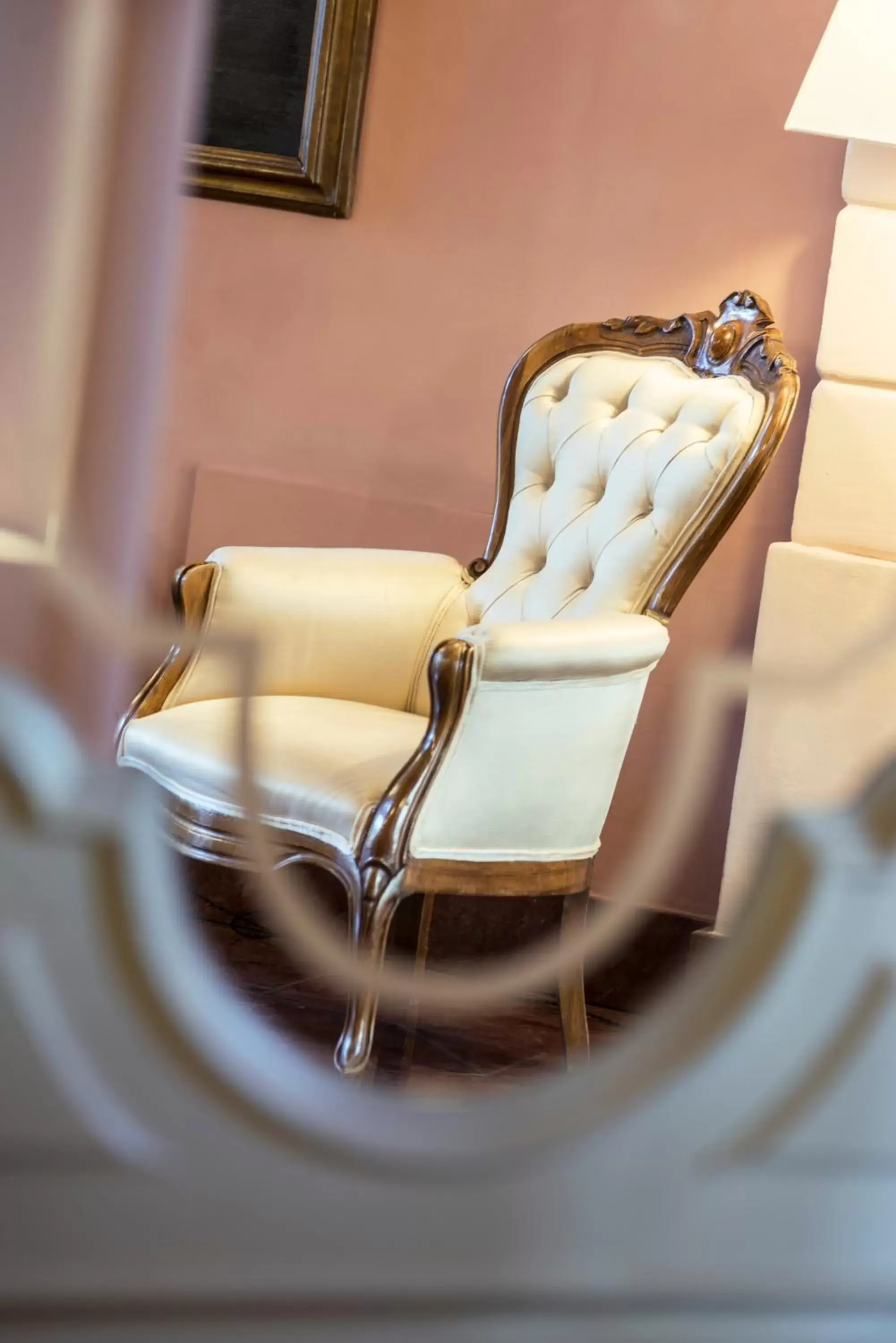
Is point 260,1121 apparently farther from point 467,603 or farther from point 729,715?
point 729,715

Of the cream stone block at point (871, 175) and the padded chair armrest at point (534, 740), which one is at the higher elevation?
the cream stone block at point (871, 175)

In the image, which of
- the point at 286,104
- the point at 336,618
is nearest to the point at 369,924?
the point at 336,618

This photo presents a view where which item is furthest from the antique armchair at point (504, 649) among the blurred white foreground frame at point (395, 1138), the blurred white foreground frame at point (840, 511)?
the blurred white foreground frame at point (395, 1138)

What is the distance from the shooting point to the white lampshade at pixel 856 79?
4.85ft

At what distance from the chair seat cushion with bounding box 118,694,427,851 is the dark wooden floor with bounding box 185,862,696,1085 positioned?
0.98 feet

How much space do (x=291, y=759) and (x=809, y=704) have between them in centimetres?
57

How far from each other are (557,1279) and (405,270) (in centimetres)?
175

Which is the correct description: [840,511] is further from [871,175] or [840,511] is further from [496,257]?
[496,257]

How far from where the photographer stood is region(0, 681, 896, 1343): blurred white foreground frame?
40 cm

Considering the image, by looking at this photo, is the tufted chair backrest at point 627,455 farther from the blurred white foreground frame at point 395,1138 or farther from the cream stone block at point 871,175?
the blurred white foreground frame at point 395,1138

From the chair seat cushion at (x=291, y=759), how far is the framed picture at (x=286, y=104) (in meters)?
0.88

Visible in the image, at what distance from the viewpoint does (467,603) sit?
173 centimetres

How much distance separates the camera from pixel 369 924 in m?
1.29

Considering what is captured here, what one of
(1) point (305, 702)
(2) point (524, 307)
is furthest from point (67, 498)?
(2) point (524, 307)
